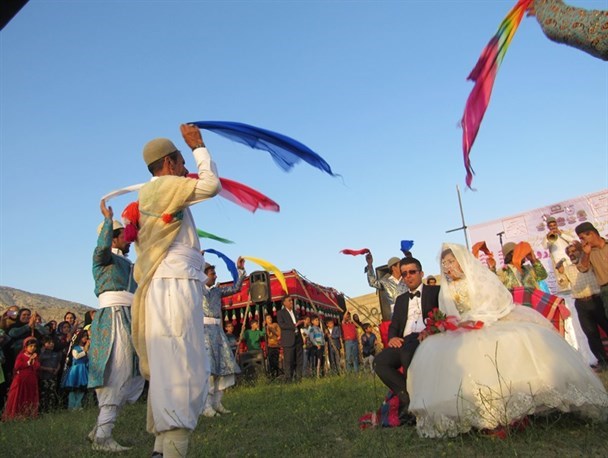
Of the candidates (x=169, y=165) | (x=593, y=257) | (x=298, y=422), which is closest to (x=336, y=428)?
(x=298, y=422)

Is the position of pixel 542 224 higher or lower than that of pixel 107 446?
higher

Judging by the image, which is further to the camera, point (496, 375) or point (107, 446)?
point (107, 446)

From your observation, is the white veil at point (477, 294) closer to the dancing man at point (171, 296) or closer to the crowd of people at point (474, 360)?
the crowd of people at point (474, 360)

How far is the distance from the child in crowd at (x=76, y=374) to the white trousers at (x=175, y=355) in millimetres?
7237

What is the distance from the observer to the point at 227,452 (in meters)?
4.75

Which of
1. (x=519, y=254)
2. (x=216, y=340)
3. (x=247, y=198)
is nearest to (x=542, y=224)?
(x=519, y=254)

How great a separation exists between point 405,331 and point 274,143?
8.67ft

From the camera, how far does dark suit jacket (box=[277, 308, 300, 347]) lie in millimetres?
14352

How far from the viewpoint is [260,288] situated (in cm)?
1648

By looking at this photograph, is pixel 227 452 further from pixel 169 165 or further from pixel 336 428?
pixel 169 165

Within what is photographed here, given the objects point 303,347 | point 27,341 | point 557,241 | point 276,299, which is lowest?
point 303,347

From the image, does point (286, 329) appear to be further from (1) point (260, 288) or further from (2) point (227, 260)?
(2) point (227, 260)

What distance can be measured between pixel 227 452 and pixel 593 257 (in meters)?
5.93

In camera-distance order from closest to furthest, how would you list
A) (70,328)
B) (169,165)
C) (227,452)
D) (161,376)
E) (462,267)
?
(161,376)
(169,165)
(227,452)
(462,267)
(70,328)
